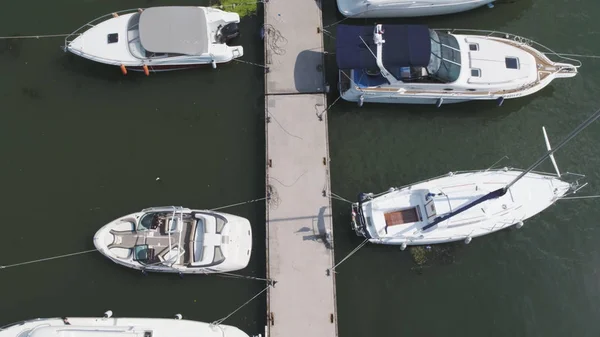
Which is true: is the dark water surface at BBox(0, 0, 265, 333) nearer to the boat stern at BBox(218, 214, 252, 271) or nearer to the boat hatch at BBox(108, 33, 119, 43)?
the boat stern at BBox(218, 214, 252, 271)

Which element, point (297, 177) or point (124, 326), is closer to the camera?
point (124, 326)

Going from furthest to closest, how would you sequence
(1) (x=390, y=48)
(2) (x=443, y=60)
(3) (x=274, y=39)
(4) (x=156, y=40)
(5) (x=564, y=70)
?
(3) (x=274, y=39) → (5) (x=564, y=70) → (4) (x=156, y=40) → (2) (x=443, y=60) → (1) (x=390, y=48)

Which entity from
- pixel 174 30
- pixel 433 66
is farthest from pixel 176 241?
pixel 433 66

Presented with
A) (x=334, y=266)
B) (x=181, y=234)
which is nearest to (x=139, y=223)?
(x=181, y=234)

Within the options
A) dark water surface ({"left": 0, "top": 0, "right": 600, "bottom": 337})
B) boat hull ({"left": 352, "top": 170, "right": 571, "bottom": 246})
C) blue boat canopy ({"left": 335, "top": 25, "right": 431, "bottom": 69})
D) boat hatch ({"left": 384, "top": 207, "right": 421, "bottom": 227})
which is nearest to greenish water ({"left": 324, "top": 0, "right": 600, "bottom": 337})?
dark water surface ({"left": 0, "top": 0, "right": 600, "bottom": 337})

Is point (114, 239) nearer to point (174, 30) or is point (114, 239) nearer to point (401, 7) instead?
point (174, 30)

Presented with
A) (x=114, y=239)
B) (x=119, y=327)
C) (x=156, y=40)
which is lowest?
(x=119, y=327)

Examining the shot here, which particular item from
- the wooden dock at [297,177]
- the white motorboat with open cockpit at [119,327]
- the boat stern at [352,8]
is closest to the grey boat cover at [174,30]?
the wooden dock at [297,177]
